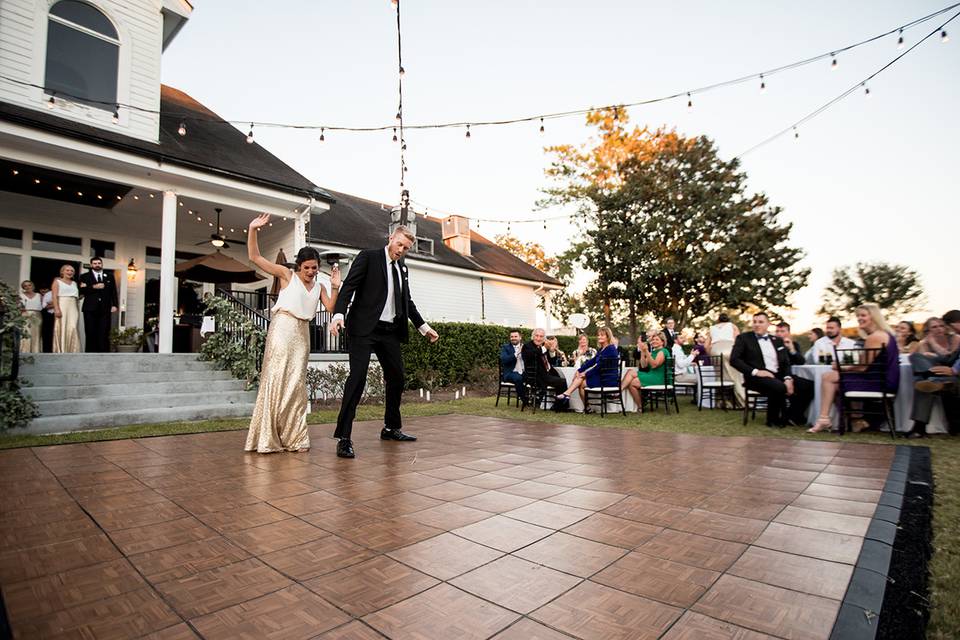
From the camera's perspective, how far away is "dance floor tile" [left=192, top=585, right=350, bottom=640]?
141 centimetres

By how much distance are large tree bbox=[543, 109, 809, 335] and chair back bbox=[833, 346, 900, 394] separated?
14736 millimetres

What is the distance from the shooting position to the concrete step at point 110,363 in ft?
22.1

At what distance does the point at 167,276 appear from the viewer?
28.7 feet

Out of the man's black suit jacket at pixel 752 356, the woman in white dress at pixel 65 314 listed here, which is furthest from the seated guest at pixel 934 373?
the woman in white dress at pixel 65 314

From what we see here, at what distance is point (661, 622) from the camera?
1.48 m

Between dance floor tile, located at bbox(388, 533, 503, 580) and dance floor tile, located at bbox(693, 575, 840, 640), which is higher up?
dance floor tile, located at bbox(693, 575, 840, 640)

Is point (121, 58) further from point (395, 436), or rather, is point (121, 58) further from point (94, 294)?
point (395, 436)

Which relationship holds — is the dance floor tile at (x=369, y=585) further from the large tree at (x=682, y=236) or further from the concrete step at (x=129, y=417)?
the large tree at (x=682, y=236)

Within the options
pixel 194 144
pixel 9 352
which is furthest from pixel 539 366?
pixel 194 144

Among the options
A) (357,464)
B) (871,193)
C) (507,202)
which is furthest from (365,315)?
(507,202)

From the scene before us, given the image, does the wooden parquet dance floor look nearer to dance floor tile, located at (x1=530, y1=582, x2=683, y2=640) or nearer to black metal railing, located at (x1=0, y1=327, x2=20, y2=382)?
→ dance floor tile, located at (x1=530, y1=582, x2=683, y2=640)

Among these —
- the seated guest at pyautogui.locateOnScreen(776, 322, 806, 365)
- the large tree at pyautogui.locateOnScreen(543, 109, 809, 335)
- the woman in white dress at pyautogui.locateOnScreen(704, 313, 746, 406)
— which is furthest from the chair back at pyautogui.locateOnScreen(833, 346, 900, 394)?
the large tree at pyautogui.locateOnScreen(543, 109, 809, 335)

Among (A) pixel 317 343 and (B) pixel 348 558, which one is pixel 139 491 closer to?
(B) pixel 348 558

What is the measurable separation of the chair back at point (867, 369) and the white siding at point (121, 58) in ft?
42.4
